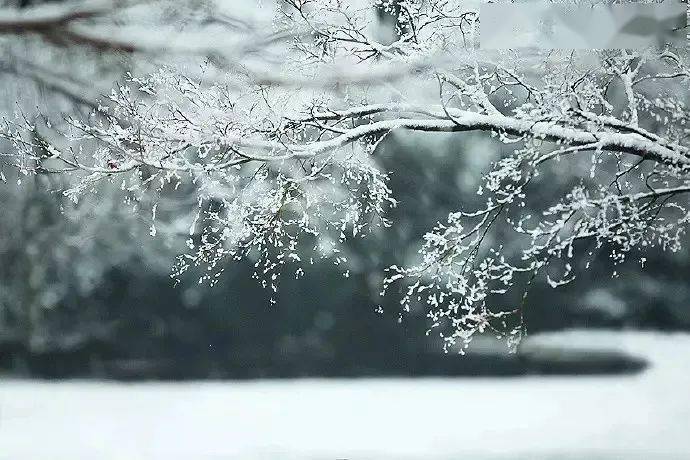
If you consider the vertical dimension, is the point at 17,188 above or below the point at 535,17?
below

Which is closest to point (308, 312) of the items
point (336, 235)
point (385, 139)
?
point (336, 235)

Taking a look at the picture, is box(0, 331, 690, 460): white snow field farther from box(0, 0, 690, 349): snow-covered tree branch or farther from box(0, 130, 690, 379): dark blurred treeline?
box(0, 0, 690, 349): snow-covered tree branch

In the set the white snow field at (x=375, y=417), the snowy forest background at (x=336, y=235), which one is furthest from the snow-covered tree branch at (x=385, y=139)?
the white snow field at (x=375, y=417)

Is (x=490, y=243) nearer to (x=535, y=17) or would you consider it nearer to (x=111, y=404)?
(x=535, y=17)

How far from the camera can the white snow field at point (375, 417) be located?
102 inches

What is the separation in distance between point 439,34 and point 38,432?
84.9 inches

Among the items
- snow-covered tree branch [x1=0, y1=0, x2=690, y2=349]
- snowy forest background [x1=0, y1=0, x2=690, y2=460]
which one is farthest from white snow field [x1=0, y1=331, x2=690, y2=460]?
snow-covered tree branch [x1=0, y1=0, x2=690, y2=349]

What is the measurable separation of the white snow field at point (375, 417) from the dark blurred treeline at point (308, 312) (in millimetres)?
63

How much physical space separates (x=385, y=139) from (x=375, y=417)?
41.4 inches

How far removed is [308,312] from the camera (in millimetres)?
2629

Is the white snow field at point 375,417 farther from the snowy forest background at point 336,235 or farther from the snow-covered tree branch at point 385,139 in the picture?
the snow-covered tree branch at point 385,139

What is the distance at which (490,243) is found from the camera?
2.57m

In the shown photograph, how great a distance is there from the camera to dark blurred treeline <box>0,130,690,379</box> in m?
2.57

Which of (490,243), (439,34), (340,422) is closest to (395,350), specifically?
(340,422)
